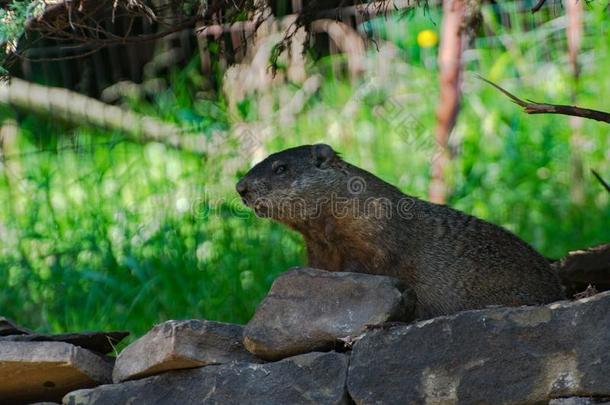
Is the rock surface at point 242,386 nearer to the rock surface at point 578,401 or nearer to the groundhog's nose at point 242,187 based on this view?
the rock surface at point 578,401

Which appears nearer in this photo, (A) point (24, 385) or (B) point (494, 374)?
(B) point (494, 374)

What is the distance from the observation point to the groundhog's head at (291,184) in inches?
176

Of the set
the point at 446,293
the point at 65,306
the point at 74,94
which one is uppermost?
the point at 74,94

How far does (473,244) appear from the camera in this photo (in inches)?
172

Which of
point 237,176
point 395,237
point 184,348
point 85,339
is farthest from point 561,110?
point 237,176

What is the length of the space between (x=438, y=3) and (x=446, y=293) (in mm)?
4586

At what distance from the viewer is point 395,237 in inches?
169

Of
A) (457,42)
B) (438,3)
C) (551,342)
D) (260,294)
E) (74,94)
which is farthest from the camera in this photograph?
(438,3)

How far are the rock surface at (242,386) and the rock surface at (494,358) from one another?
0.09 m

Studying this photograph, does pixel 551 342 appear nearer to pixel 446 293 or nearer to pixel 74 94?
pixel 446 293

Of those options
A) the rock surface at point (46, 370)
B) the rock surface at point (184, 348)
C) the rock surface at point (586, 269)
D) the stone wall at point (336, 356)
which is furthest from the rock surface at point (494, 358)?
the rock surface at point (586, 269)

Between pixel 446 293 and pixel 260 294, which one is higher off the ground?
pixel 446 293

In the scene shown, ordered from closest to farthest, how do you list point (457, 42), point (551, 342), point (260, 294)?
point (551, 342) → point (260, 294) → point (457, 42)

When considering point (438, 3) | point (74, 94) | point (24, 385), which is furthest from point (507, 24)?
point (24, 385)
